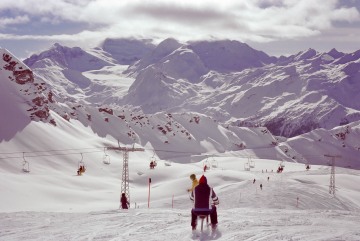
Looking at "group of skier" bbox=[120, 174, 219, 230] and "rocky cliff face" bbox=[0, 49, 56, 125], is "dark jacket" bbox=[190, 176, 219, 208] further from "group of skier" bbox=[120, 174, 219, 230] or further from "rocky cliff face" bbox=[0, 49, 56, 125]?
"rocky cliff face" bbox=[0, 49, 56, 125]

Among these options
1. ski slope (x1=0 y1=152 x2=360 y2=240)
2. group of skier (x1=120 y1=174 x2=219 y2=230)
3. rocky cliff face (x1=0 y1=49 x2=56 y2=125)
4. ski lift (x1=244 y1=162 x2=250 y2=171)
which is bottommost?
ski lift (x1=244 y1=162 x2=250 y2=171)

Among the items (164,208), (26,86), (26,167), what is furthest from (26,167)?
(164,208)

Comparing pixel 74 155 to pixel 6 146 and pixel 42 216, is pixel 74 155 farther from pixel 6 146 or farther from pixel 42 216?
pixel 42 216

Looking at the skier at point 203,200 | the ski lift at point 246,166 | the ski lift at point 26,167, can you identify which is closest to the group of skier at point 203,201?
the skier at point 203,200

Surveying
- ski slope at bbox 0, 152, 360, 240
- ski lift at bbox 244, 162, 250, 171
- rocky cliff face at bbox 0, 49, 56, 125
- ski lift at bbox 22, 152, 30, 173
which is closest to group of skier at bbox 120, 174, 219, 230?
ski slope at bbox 0, 152, 360, 240

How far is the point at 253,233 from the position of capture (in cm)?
1569

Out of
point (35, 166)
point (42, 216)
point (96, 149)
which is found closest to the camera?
point (42, 216)

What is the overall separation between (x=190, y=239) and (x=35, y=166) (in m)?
87.5

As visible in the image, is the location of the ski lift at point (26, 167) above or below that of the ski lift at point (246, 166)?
above

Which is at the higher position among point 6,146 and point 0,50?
point 0,50

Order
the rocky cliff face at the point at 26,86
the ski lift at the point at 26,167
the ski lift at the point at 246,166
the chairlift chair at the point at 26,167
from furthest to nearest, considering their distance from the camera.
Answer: the ski lift at the point at 246,166 → the rocky cliff face at the point at 26,86 → the chairlift chair at the point at 26,167 → the ski lift at the point at 26,167

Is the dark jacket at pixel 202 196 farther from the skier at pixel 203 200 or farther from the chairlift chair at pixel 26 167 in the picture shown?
the chairlift chair at pixel 26 167

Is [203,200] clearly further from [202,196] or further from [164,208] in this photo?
[164,208]

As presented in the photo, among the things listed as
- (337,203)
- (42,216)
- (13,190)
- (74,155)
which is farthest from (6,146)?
(42,216)
